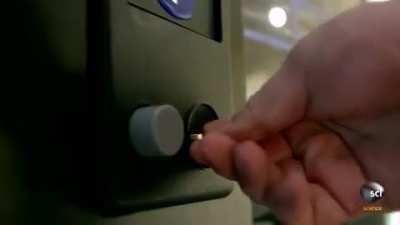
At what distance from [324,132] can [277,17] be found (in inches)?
15.2

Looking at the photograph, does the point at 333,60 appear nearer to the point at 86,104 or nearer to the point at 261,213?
the point at 86,104

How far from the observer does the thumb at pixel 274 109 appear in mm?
355

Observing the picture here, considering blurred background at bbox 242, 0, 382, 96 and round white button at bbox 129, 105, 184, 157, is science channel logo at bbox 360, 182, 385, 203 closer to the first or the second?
round white button at bbox 129, 105, 184, 157

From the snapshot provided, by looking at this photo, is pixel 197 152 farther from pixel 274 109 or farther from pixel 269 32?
pixel 269 32

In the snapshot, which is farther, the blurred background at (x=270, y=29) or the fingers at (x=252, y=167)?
the blurred background at (x=270, y=29)

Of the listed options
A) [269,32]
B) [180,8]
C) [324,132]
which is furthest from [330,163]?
[269,32]

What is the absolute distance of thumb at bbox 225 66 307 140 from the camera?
0.36m

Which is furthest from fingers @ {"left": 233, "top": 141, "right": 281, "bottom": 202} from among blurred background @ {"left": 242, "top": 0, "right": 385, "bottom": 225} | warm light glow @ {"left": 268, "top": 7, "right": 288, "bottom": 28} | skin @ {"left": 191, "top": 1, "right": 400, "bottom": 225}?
warm light glow @ {"left": 268, "top": 7, "right": 288, "bottom": 28}

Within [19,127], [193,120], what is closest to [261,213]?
[193,120]

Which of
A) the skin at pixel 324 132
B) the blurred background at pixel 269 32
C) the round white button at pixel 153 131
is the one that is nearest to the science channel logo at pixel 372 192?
the skin at pixel 324 132

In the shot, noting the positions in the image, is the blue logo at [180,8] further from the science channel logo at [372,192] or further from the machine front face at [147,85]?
the science channel logo at [372,192]

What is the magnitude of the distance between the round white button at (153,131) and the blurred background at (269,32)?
248 millimetres

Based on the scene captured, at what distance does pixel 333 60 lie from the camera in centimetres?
36

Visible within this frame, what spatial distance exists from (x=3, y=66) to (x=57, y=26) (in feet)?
0.13
